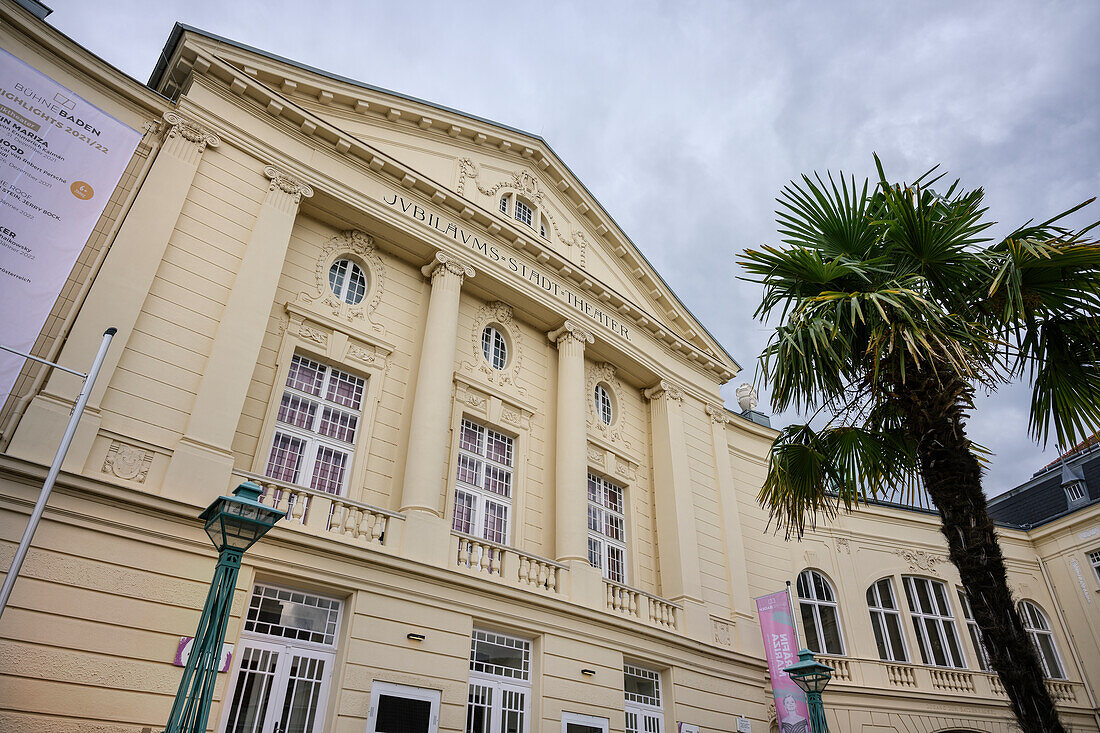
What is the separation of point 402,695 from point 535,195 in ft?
38.9

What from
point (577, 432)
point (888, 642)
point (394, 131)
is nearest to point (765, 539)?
point (888, 642)

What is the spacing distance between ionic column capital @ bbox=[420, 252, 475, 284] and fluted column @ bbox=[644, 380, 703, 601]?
6.24m

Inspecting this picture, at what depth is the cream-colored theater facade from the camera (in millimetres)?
8641

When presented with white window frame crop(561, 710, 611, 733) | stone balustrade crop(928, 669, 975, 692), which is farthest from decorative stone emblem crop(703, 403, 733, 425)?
white window frame crop(561, 710, 611, 733)

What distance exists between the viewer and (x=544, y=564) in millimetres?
12805

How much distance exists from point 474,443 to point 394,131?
22.5ft

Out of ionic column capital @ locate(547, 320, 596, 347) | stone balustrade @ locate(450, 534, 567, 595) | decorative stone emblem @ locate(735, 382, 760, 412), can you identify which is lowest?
stone balustrade @ locate(450, 534, 567, 595)

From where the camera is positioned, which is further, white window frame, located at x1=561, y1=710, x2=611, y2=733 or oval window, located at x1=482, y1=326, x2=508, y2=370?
oval window, located at x1=482, y1=326, x2=508, y2=370

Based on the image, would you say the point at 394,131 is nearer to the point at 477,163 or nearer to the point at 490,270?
the point at 477,163

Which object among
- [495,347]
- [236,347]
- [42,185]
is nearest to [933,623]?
[495,347]

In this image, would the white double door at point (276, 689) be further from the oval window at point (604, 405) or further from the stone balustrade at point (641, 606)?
the oval window at point (604, 405)

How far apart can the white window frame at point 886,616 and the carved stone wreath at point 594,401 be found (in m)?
8.68

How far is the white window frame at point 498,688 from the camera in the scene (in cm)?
1104

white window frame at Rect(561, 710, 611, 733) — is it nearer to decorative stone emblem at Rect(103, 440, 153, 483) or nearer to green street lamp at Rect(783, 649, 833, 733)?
green street lamp at Rect(783, 649, 833, 733)
